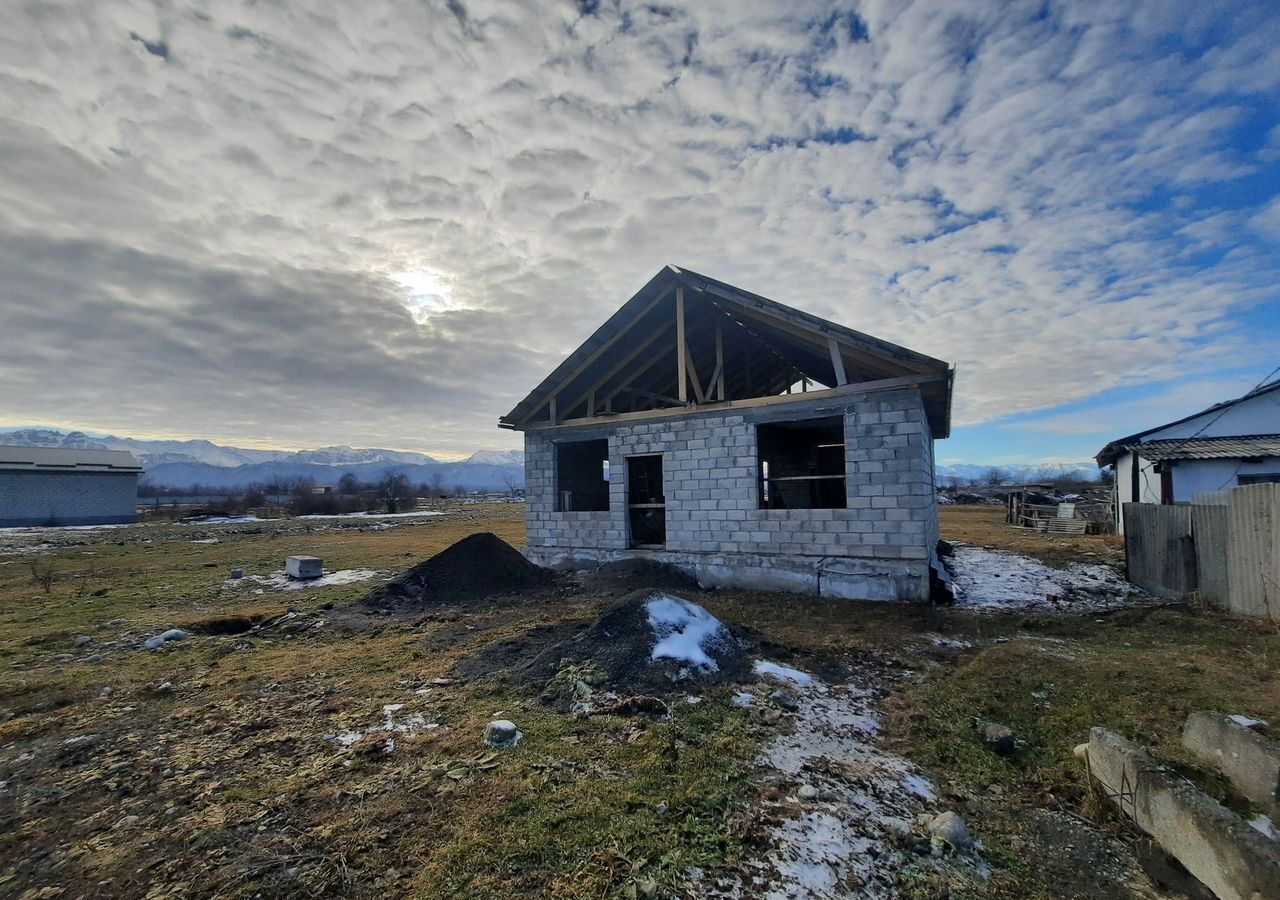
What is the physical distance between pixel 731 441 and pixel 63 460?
174 ft

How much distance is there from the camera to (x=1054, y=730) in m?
4.60

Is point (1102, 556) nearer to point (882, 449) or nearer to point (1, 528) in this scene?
point (882, 449)

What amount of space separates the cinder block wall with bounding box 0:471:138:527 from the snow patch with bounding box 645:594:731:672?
48926mm

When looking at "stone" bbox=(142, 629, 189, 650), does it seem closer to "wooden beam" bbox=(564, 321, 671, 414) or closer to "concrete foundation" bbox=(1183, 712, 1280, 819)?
"wooden beam" bbox=(564, 321, 671, 414)

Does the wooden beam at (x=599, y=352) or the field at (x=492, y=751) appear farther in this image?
the wooden beam at (x=599, y=352)

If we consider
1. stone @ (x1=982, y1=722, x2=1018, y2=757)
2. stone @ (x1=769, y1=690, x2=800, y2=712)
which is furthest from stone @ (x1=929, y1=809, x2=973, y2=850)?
stone @ (x1=769, y1=690, x2=800, y2=712)

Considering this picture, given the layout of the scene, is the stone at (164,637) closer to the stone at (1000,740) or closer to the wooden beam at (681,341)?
the wooden beam at (681,341)

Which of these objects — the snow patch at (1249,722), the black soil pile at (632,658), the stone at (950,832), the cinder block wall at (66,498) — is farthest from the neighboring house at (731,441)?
the cinder block wall at (66,498)

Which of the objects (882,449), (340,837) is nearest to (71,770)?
(340,837)

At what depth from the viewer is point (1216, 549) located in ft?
28.2

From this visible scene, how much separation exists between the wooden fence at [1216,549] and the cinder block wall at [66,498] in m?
55.5

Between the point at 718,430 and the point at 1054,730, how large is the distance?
7589 millimetres

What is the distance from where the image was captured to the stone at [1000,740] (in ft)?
14.3

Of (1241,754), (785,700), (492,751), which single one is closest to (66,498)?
(492,751)
